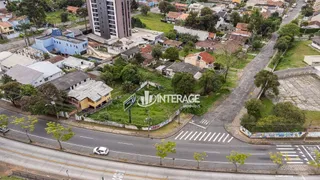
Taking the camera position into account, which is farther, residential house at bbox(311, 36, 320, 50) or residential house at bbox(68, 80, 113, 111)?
residential house at bbox(311, 36, 320, 50)

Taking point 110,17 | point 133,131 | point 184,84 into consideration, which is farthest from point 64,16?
point 133,131

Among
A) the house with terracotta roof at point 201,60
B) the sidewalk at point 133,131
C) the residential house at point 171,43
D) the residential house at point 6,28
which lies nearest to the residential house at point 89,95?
the sidewalk at point 133,131

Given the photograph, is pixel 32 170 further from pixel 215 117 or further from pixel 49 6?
pixel 49 6

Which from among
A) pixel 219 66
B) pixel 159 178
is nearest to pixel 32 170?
pixel 159 178

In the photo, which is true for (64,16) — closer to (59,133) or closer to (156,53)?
(156,53)

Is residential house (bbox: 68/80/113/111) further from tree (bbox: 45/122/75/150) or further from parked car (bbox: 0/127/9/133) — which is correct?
parked car (bbox: 0/127/9/133)

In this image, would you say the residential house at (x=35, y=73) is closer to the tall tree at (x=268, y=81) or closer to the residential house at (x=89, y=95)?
the residential house at (x=89, y=95)

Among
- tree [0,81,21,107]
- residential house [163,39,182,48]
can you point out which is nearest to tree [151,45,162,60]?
residential house [163,39,182,48]
